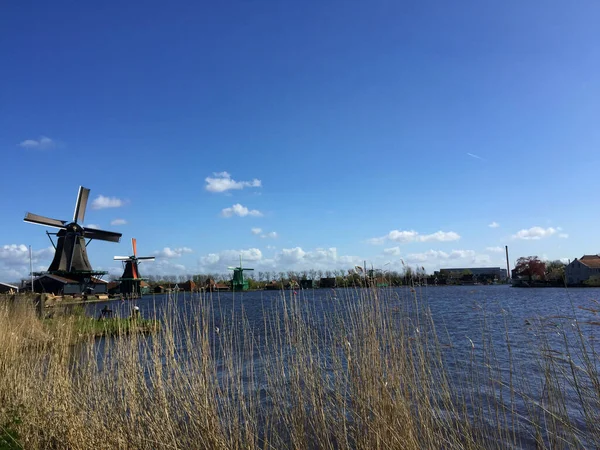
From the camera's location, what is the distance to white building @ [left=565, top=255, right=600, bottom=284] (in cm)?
5851

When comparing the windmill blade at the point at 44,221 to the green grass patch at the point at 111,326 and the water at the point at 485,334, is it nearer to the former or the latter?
the water at the point at 485,334

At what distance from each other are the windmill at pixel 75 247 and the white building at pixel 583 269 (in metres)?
58.7

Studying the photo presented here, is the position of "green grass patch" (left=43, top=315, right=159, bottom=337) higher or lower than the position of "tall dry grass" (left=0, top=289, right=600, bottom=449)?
higher

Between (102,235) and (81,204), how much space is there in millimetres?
3813

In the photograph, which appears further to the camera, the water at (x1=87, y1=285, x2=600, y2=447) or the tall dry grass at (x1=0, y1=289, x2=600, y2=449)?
the water at (x1=87, y1=285, x2=600, y2=447)

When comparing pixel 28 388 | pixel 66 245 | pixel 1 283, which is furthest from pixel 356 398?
pixel 1 283

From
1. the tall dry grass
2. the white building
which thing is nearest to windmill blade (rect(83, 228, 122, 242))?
the tall dry grass

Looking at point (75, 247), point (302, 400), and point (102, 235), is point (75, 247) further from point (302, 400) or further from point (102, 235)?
point (302, 400)

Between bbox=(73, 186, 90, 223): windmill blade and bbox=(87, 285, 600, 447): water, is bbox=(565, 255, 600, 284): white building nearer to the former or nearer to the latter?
bbox=(87, 285, 600, 447): water

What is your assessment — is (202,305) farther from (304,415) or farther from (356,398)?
(356,398)

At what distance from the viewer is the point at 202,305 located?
4777mm

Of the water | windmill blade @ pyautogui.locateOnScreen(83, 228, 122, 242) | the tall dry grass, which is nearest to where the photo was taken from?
the tall dry grass

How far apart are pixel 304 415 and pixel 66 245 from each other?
148 feet

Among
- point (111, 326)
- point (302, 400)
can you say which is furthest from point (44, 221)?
point (302, 400)
